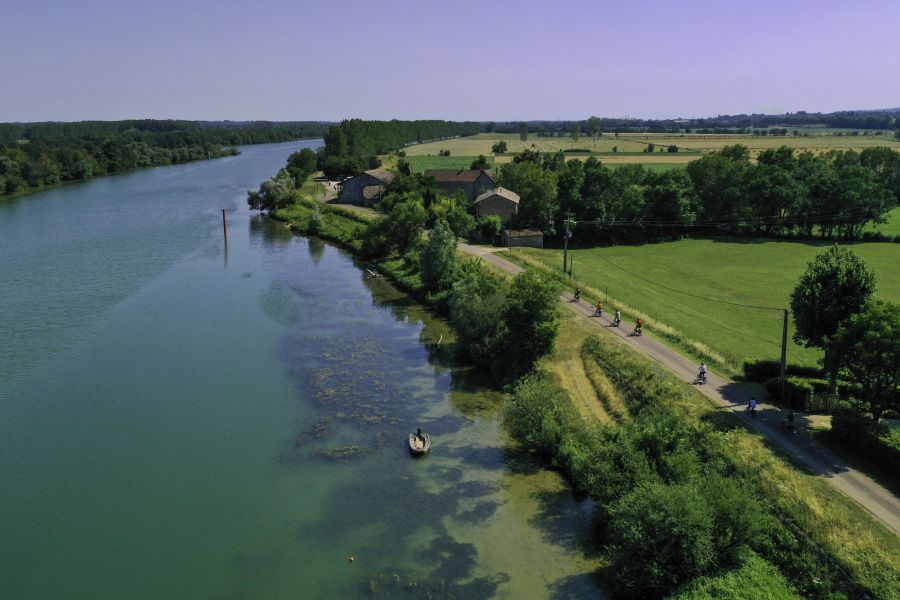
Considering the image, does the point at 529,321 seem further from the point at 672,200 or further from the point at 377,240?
the point at 672,200

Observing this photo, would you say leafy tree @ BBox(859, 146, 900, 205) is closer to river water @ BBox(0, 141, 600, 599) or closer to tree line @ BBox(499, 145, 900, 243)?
tree line @ BBox(499, 145, 900, 243)

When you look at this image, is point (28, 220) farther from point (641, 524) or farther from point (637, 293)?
point (641, 524)

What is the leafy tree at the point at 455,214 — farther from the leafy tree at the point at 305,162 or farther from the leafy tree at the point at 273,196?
the leafy tree at the point at 305,162

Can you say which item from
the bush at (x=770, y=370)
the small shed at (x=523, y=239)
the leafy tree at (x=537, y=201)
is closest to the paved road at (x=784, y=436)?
the bush at (x=770, y=370)

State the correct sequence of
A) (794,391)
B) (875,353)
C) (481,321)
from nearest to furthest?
(875,353) → (794,391) → (481,321)

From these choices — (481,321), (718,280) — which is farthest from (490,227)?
(481,321)

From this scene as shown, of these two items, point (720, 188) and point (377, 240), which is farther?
point (720, 188)
